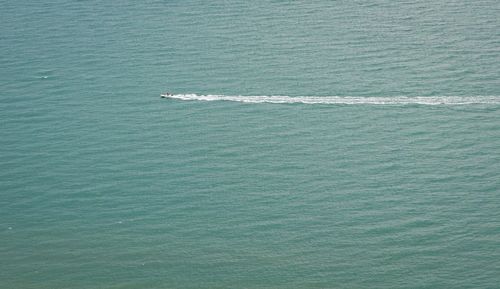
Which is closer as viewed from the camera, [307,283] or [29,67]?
[307,283]

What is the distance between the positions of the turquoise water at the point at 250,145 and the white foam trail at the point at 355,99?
0.16 meters

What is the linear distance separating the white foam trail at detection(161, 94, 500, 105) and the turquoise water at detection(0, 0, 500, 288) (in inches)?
6.5

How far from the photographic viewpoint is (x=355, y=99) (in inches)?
3017

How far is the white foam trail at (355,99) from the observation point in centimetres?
7550

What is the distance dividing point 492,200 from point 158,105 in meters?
28.9

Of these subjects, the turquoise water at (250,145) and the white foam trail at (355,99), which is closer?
the turquoise water at (250,145)

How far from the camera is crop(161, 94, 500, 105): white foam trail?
75.5 metres

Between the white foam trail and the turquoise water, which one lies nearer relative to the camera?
the turquoise water

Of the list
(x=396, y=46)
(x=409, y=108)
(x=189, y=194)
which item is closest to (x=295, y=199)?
(x=189, y=194)

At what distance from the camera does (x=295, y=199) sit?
6372 centimetres

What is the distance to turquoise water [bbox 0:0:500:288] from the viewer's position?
5791 centimetres

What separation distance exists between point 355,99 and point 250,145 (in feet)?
35.3

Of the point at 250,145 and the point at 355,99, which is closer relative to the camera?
the point at 250,145

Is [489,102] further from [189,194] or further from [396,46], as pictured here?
[189,194]
